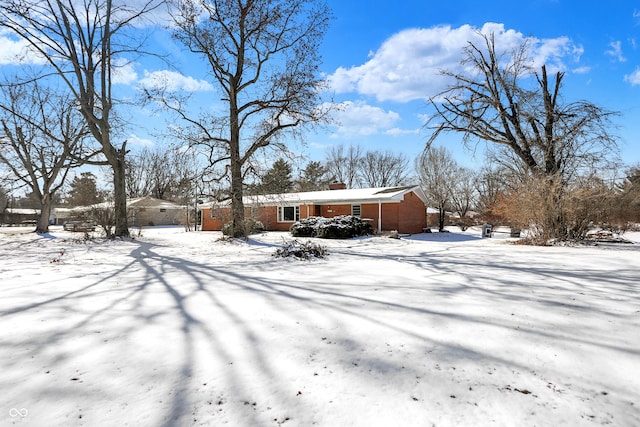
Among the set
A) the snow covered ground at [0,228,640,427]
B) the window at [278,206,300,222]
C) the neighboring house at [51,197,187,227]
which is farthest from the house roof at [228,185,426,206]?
the neighboring house at [51,197,187,227]

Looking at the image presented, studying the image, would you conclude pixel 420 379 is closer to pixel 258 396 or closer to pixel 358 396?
pixel 358 396

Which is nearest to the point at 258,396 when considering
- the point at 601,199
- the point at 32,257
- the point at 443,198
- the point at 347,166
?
the point at 32,257

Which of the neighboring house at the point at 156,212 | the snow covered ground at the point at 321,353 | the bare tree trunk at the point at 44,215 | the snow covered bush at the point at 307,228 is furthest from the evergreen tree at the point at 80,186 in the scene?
the snow covered ground at the point at 321,353

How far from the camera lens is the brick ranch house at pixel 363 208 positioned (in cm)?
2145

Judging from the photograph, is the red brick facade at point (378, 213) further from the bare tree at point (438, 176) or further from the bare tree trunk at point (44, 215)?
the bare tree trunk at point (44, 215)

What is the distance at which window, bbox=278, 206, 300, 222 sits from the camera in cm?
2463

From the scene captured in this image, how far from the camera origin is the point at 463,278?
6.22 meters

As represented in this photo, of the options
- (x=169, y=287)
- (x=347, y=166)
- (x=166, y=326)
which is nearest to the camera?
(x=166, y=326)

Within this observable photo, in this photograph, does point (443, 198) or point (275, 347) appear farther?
point (443, 198)

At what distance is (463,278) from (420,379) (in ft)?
13.9

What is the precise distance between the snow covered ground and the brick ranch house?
14.8 meters

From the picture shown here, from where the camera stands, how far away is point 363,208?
22312mm

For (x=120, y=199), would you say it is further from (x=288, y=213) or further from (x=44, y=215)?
(x=288, y=213)

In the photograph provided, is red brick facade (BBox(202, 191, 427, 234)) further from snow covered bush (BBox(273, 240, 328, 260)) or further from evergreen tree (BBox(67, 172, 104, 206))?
evergreen tree (BBox(67, 172, 104, 206))
